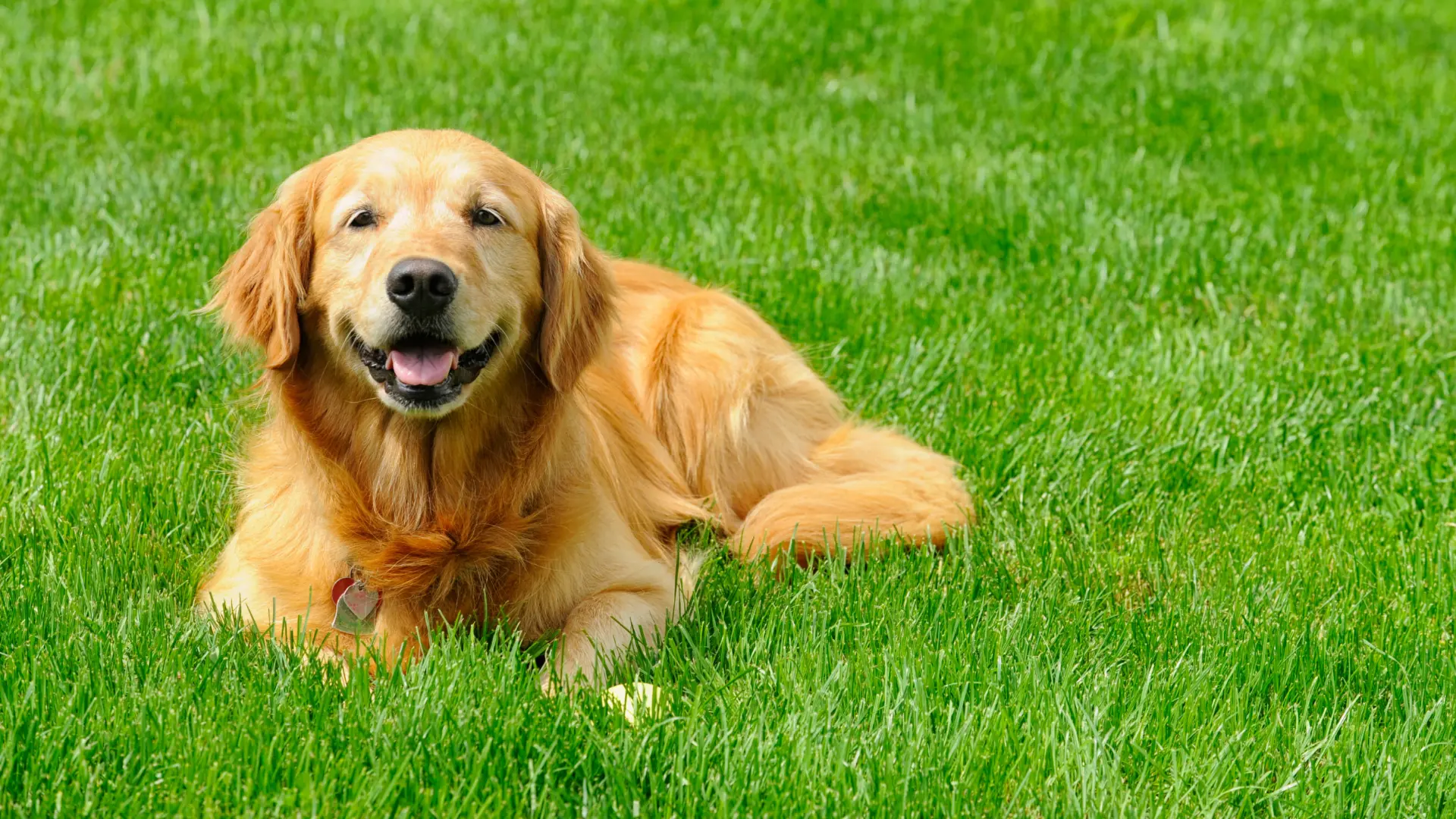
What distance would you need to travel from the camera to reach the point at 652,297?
4.43 metres

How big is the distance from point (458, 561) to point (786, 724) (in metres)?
0.94

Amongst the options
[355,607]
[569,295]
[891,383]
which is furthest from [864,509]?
[355,607]

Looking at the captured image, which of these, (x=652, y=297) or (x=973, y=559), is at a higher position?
(x=652, y=297)

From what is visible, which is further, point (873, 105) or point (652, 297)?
point (873, 105)

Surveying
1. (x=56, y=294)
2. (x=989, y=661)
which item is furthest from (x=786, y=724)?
(x=56, y=294)

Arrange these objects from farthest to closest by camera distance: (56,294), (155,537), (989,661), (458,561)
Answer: (56,294) < (155,537) < (458,561) < (989,661)

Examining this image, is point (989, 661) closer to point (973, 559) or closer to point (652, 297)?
point (973, 559)

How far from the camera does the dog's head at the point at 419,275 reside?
3.05 metres

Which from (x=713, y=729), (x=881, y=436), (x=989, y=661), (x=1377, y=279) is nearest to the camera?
(x=713, y=729)

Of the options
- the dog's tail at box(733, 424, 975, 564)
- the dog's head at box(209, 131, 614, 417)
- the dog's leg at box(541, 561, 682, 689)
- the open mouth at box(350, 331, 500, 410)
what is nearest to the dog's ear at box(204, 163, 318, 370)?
the dog's head at box(209, 131, 614, 417)

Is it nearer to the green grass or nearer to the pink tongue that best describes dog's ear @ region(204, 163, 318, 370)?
the pink tongue

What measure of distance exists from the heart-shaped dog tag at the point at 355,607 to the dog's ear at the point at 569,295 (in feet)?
2.04

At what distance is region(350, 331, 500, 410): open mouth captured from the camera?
10.1 ft

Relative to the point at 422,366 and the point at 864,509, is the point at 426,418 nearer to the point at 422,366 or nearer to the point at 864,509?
the point at 422,366
